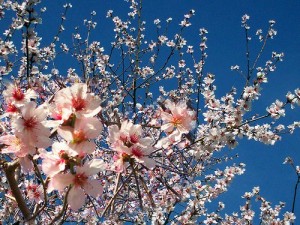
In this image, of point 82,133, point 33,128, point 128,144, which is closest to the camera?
point 82,133

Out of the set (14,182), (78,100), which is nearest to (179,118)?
(78,100)

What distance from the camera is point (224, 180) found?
320 inches

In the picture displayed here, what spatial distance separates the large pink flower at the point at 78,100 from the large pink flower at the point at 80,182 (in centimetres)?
22

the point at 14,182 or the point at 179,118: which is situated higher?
the point at 179,118

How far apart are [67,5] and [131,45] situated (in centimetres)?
145

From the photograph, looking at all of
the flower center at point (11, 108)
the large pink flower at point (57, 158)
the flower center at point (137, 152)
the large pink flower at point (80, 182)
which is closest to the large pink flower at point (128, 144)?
the flower center at point (137, 152)

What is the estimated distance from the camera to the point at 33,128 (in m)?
1.72

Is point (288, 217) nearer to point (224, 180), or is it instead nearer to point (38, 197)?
point (224, 180)

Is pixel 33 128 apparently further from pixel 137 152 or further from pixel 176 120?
pixel 176 120

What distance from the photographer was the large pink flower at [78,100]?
64.4 inches

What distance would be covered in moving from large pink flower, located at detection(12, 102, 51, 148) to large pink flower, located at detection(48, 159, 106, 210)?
0.63ft

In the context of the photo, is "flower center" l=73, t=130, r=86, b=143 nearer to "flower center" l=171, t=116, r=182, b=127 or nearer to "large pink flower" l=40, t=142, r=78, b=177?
"large pink flower" l=40, t=142, r=78, b=177

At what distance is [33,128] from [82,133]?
0.27 metres

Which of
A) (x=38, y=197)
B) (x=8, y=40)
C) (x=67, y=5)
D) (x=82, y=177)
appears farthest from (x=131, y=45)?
(x=82, y=177)
